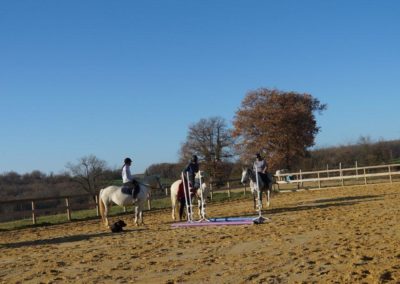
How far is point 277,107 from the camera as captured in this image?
4459 centimetres

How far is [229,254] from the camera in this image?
900 centimetres

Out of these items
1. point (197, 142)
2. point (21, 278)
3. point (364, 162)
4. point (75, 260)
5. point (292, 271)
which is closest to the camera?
point (292, 271)

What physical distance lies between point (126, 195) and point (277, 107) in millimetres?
30643

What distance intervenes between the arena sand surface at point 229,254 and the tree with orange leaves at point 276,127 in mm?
29195

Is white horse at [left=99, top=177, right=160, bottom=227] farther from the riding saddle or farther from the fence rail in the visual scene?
the fence rail

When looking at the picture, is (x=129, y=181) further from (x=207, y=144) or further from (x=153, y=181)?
(x=207, y=144)

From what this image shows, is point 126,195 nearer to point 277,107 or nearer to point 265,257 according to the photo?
point 265,257

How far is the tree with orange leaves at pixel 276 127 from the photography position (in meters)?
43.1

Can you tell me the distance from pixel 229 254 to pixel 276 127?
3484 cm

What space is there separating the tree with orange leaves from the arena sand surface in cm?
2919

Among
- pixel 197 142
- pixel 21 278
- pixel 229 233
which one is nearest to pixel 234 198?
pixel 229 233

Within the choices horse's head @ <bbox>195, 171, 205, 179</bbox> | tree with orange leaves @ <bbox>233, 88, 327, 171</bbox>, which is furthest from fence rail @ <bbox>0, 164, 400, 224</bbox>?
horse's head @ <bbox>195, 171, 205, 179</bbox>

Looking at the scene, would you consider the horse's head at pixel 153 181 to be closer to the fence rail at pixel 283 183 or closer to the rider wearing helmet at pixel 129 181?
the rider wearing helmet at pixel 129 181

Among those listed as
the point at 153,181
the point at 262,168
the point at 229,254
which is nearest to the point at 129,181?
the point at 153,181
